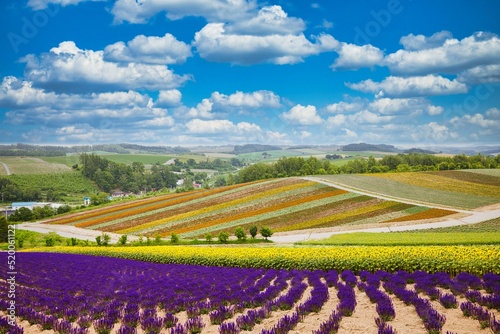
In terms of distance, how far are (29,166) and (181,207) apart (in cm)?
12173

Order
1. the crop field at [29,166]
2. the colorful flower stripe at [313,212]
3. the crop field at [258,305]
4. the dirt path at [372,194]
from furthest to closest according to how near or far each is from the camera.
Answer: the crop field at [29,166] → the dirt path at [372,194] → the colorful flower stripe at [313,212] → the crop field at [258,305]

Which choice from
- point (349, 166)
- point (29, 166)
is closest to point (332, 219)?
point (349, 166)

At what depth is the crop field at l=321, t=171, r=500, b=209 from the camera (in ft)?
184

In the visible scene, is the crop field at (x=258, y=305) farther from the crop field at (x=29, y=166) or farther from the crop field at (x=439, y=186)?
the crop field at (x=29, y=166)

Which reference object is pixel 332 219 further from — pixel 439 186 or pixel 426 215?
pixel 439 186

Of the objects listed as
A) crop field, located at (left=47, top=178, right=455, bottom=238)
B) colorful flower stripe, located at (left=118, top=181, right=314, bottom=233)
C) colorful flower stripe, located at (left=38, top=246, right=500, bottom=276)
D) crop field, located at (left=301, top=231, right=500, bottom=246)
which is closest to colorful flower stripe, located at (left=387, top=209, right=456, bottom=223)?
crop field, located at (left=47, top=178, right=455, bottom=238)

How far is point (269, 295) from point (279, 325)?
3.61 m

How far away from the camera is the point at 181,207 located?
67250 millimetres

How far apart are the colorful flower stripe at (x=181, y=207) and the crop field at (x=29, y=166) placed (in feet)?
335

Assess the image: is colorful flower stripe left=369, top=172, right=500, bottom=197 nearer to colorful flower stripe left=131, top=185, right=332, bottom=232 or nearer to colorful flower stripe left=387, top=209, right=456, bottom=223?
colorful flower stripe left=387, top=209, right=456, bottom=223

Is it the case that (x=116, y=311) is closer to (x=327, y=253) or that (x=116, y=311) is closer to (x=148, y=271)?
(x=148, y=271)

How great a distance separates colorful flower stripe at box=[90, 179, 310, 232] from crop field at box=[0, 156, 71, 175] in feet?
335

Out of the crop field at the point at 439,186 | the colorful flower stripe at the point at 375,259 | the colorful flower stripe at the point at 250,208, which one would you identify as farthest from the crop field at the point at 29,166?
the colorful flower stripe at the point at 375,259

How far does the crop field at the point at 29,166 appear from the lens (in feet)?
503
